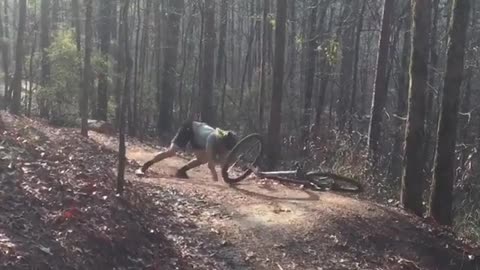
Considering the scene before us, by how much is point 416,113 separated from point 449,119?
525 mm

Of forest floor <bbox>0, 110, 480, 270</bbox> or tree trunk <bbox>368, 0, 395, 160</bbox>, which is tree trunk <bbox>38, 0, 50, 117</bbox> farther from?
tree trunk <bbox>368, 0, 395, 160</bbox>

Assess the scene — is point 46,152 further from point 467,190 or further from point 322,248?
point 467,190

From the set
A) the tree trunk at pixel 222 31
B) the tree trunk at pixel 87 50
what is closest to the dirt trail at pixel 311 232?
the tree trunk at pixel 87 50

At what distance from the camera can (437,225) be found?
30.4 feet

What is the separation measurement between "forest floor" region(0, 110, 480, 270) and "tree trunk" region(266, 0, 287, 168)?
18.8 feet

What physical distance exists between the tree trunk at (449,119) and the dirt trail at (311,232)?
23.2 inches

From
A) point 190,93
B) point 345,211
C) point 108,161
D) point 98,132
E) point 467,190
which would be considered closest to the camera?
point 345,211

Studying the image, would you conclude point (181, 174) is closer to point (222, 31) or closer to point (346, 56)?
point (222, 31)

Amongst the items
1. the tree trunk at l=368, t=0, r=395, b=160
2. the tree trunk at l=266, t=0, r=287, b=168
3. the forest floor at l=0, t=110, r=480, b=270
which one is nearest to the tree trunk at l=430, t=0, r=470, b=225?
the forest floor at l=0, t=110, r=480, b=270

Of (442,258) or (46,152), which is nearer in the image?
(442,258)

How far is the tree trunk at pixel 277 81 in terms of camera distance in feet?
51.7

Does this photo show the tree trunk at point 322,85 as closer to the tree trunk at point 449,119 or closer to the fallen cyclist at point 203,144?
the fallen cyclist at point 203,144

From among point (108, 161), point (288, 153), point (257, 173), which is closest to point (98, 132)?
point (288, 153)

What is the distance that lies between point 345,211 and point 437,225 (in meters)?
1.53
